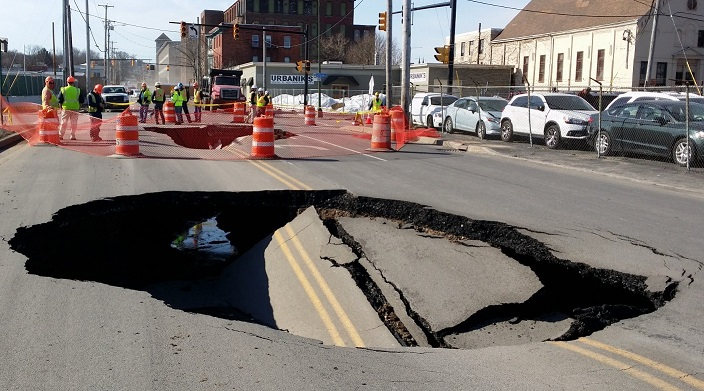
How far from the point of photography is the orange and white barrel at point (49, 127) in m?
19.1

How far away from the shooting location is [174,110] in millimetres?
29625

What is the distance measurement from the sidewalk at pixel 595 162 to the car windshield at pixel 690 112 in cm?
117

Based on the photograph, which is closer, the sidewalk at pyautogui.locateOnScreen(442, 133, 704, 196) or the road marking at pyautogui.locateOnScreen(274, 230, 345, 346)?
the road marking at pyautogui.locateOnScreen(274, 230, 345, 346)

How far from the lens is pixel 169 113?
30.5m

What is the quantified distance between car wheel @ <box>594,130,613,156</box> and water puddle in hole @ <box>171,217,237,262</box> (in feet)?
37.6

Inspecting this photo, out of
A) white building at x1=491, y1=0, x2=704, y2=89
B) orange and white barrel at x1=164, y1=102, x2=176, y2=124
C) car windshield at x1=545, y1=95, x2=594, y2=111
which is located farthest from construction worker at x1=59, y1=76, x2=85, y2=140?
white building at x1=491, y1=0, x2=704, y2=89

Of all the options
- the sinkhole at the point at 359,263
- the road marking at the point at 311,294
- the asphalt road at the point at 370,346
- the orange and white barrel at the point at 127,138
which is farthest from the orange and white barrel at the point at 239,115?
the road marking at the point at 311,294

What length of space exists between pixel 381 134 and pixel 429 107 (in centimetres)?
1062

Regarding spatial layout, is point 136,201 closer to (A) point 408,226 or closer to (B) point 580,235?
(A) point 408,226

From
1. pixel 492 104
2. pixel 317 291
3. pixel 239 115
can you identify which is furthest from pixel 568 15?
pixel 317 291

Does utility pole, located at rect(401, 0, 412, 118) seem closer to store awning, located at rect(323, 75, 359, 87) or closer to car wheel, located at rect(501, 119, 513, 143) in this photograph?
car wheel, located at rect(501, 119, 513, 143)

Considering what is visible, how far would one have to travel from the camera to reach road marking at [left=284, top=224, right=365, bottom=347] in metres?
6.07

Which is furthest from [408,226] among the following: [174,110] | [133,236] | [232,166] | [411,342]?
[174,110]

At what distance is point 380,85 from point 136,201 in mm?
66450
